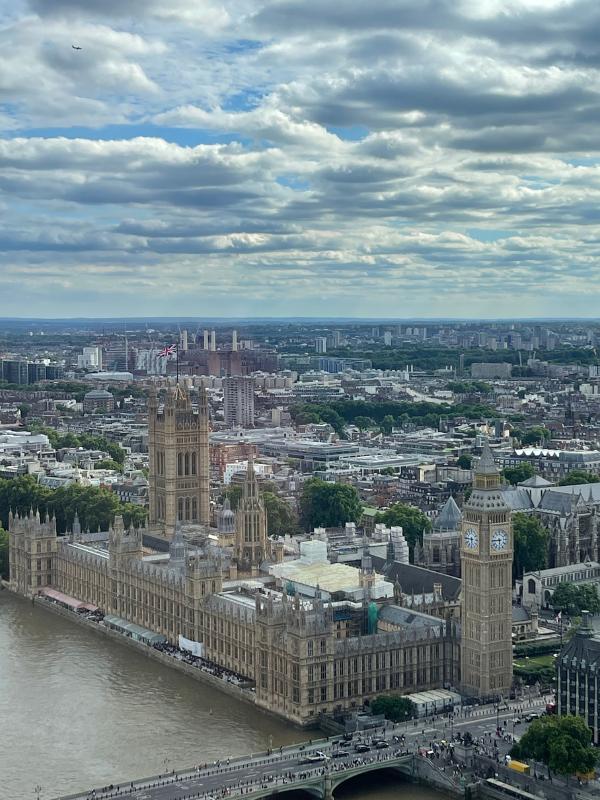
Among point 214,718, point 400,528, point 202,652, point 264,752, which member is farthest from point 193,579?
point 400,528

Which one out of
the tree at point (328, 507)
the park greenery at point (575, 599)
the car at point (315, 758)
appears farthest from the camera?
the tree at point (328, 507)

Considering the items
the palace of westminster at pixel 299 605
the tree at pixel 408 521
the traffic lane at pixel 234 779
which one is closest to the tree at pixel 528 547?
the tree at pixel 408 521

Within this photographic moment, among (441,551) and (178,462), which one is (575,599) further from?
(178,462)

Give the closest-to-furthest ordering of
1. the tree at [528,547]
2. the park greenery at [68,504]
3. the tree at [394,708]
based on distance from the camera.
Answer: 1. the tree at [394,708]
2. the tree at [528,547]
3. the park greenery at [68,504]

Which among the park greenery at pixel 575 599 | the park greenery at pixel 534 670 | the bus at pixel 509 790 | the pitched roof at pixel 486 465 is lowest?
the bus at pixel 509 790

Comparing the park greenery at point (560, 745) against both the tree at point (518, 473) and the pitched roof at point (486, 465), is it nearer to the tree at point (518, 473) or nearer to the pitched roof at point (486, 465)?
the pitched roof at point (486, 465)

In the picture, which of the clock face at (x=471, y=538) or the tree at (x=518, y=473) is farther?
the tree at (x=518, y=473)

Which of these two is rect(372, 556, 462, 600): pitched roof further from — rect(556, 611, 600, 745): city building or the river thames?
rect(556, 611, 600, 745): city building
